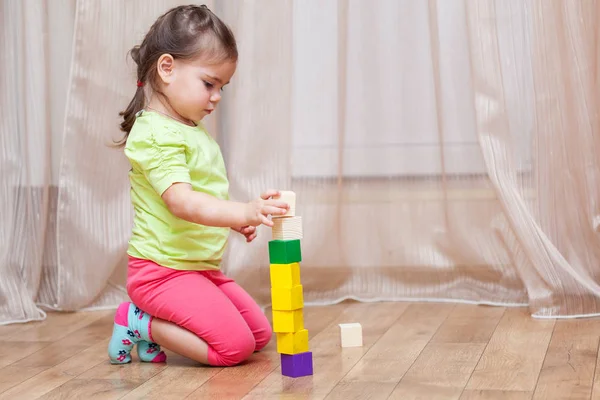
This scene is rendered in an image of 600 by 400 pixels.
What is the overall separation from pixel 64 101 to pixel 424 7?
0.83 meters

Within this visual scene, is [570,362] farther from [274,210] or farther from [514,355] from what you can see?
[274,210]

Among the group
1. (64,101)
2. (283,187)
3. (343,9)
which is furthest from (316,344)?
(64,101)

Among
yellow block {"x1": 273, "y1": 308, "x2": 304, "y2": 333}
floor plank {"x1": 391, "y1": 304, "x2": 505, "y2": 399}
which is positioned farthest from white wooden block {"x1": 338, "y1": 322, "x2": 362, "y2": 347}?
yellow block {"x1": 273, "y1": 308, "x2": 304, "y2": 333}

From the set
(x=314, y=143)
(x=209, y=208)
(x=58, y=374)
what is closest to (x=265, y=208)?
(x=209, y=208)

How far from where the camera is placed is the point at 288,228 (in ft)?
4.22

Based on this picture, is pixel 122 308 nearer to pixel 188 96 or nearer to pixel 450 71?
pixel 188 96

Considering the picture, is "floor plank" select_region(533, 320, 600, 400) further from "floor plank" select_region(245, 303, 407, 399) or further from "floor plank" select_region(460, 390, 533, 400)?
"floor plank" select_region(245, 303, 407, 399)

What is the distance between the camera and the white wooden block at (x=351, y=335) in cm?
152

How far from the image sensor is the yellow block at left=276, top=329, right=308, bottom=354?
130cm

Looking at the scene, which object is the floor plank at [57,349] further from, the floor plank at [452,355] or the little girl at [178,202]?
the floor plank at [452,355]

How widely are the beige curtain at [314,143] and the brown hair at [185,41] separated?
0.39 m

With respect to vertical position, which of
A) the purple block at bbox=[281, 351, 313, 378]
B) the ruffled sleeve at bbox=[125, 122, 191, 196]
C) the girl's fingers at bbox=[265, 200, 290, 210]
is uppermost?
the ruffled sleeve at bbox=[125, 122, 191, 196]

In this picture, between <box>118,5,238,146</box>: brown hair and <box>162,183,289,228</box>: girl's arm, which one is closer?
<box>162,183,289,228</box>: girl's arm

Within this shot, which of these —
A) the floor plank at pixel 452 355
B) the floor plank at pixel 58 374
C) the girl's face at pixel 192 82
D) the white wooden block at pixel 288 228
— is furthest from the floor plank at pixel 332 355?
the girl's face at pixel 192 82
